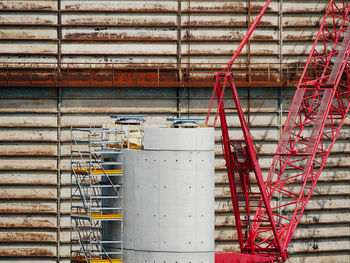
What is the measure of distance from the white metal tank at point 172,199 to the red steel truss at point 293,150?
33.6 feet

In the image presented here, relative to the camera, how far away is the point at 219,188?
132 feet

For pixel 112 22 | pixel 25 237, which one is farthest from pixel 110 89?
pixel 25 237

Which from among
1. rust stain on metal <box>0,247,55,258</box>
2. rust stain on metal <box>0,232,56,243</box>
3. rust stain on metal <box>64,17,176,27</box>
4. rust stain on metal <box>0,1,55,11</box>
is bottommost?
rust stain on metal <box>0,247,55,258</box>

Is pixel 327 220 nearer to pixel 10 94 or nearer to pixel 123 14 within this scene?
pixel 123 14

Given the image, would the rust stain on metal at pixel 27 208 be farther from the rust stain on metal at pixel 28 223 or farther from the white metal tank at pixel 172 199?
the white metal tank at pixel 172 199

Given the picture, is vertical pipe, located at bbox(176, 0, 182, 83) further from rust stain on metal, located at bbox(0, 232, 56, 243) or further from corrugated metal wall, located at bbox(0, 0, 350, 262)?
rust stain on metal, located at bbox(0, 232, 56, 243)

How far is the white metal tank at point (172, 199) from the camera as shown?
2517 centimetres

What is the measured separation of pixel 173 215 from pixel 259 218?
578 inches

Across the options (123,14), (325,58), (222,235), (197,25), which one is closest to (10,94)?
(123,14)

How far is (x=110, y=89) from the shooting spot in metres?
40.0

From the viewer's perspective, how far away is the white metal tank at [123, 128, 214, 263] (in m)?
25.2

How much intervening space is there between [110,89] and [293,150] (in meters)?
9.99

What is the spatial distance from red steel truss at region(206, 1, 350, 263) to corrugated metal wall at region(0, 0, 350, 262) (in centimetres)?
105

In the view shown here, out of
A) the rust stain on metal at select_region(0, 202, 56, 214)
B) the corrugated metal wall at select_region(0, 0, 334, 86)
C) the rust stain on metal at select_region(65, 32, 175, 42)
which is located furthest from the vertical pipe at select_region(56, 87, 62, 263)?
the rust stain on metal at select_region(65, 32, 175, 42)
